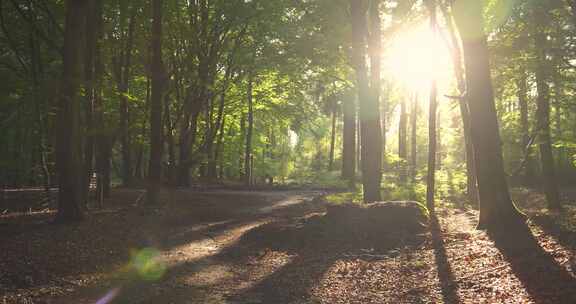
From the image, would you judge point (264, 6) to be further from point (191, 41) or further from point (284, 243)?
point (284, 243)

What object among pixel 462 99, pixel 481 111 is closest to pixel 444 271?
pixel 481 111

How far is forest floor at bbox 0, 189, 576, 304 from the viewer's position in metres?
7.14

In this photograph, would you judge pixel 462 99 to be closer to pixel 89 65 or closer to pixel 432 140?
pixel 432 140

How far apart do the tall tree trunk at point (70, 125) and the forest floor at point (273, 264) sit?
64 cm

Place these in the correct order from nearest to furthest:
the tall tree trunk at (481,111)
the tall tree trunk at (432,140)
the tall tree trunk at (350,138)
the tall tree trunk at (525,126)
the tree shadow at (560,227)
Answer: the tree shadow at (560,227) < the tall tree trunk at (481,111) < the tall tree trunk at (432,140) < the tall tree trunk at (525,126) < the tall tree trunk at (350,138)

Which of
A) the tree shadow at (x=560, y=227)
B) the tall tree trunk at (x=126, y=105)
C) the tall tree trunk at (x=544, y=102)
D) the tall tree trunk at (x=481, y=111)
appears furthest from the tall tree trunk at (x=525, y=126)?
the tall tree trunk at (x=126, y=105)

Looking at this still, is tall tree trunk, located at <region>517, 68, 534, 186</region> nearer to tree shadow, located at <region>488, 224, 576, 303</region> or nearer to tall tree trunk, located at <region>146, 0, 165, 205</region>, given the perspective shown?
tree shadow, located at <region>488, 224, 576, 303</region>

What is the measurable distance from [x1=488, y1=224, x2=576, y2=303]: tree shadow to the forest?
45mm

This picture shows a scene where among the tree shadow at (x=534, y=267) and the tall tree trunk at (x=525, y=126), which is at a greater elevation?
A: the tall tree trunk at (x=525, y=126)

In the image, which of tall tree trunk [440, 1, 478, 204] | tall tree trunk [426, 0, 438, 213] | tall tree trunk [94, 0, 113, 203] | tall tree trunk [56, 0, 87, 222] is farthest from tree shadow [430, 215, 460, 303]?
tall tree trunk [94, 0, 113, 203]

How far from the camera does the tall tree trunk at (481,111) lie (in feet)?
35.1

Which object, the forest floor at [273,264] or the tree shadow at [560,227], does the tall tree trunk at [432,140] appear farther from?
the tree shadow at [560,227]

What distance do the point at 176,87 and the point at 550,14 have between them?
53.9 ft

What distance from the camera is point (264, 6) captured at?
21.7 m
